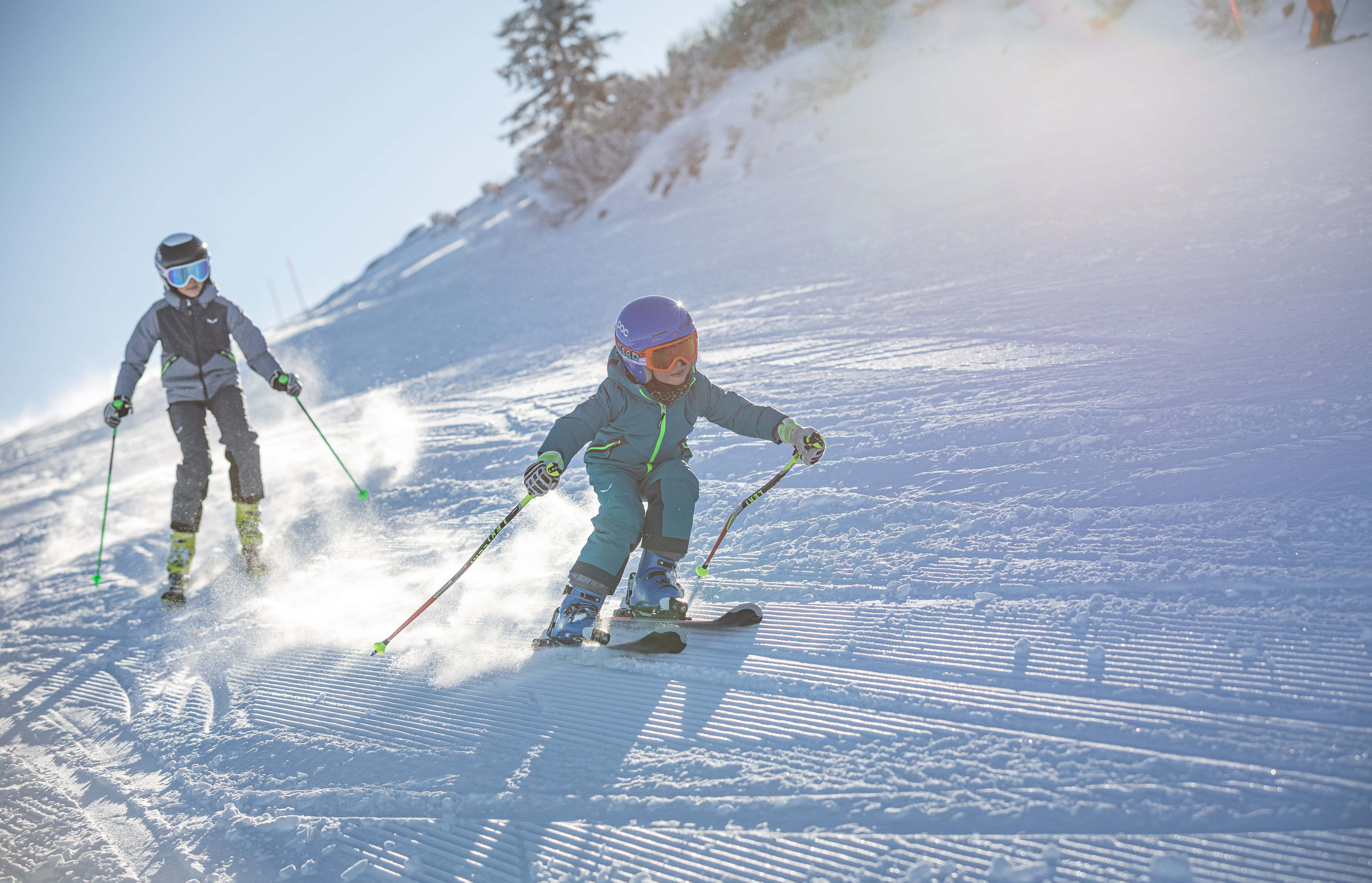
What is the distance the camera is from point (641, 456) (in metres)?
3.36

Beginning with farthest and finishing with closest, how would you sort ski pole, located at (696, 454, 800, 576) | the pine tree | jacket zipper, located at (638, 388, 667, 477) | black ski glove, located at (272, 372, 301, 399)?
the pine tree
black ski glove, located at (272, 372, 301, 399)
ski pole, located at (696, 454, 800, 576)
jacket zipper, located at (638, 388, 667, 477)

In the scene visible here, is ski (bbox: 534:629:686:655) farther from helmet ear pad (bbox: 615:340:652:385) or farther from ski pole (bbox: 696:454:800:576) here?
helmet ear pad (bbox: 615:340:652:385)

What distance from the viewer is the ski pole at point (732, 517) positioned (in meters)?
3.41

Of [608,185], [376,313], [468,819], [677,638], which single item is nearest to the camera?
[468,819]

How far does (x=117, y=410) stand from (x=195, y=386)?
45cm

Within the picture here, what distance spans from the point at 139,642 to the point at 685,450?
3164mm

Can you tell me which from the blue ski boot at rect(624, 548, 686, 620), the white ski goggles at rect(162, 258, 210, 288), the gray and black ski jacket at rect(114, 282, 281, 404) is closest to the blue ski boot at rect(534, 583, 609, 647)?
the blue ski boot at rect(624, 548, 686, 620)

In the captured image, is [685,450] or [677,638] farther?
[685,450]

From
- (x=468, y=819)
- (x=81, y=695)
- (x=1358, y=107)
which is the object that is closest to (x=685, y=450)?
(x=468, y=819)

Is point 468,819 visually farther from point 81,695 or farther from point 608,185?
point 608,185

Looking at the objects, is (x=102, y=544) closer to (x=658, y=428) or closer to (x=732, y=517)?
(x=658, y=428)

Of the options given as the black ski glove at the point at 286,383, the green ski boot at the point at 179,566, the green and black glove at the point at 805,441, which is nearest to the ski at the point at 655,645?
the green and black glove at the point at 805,441

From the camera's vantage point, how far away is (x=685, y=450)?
3.48 m

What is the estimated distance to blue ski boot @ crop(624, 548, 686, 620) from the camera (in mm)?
3213
